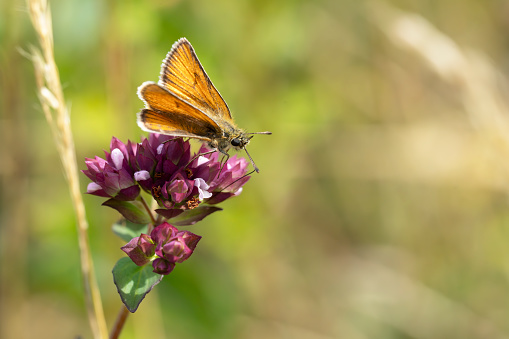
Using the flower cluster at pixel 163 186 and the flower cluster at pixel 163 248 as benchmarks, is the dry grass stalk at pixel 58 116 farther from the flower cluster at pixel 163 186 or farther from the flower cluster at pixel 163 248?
the flower cluster at pixel 163 248

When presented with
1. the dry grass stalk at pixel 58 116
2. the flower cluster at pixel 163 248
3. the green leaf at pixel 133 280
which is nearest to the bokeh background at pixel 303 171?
the dry grass stalk at pixel 58 116

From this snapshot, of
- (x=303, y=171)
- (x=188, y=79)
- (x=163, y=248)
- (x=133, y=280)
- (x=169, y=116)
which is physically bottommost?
(x=133, y=280)

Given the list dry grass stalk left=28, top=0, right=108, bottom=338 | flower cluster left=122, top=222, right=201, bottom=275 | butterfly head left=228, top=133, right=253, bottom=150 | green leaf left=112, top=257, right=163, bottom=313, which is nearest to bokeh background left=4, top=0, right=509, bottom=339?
dry grass stalk left=28, top=0, right=108, bottom=338

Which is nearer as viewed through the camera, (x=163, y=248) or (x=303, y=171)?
(x=163, y=248)

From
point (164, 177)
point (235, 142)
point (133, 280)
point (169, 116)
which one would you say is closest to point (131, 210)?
point (164, 177)

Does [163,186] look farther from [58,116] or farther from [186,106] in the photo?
[58,116]

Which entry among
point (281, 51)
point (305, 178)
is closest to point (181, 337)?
point (305, 178)
